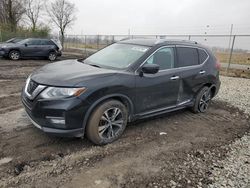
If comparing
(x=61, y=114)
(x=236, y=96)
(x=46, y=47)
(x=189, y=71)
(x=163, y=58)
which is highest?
(x=163, y=58)

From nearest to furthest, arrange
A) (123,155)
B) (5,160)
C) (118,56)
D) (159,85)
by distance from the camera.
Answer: (5,160) < (123,155) < (159,85) < (118,56)

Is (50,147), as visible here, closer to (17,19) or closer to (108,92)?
(108,92)

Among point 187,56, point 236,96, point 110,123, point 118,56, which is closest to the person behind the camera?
point 110,123

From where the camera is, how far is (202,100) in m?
5.77

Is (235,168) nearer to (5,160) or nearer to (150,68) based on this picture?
(150,68)

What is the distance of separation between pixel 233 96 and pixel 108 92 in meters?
5.65

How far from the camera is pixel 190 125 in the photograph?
512 centimetres

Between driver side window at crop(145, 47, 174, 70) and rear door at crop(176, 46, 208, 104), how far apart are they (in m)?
0.21

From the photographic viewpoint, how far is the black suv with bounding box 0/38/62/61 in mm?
15037

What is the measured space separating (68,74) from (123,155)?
1507 millimetres

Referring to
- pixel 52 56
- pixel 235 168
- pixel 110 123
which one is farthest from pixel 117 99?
pixel 52 56

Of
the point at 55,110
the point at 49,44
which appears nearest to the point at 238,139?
the point at 55,110

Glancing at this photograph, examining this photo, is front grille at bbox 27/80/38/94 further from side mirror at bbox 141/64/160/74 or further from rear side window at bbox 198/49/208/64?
rear side window at bbox 198/49/208/64

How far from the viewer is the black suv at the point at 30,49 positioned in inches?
592
